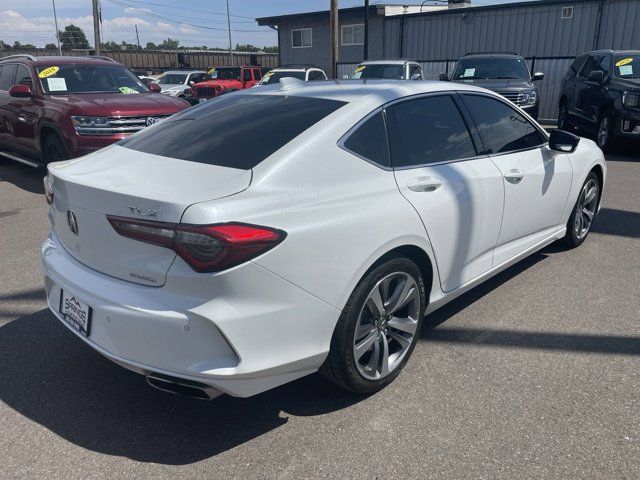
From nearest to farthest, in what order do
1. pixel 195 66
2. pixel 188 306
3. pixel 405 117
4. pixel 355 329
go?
pixel 188 306 < pixel 355 329 < pixel 405 117 < pixel 195 66

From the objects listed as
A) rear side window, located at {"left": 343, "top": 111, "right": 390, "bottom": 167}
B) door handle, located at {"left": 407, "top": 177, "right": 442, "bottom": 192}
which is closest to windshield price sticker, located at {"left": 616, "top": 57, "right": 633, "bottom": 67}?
door handle, located at {"left": 407, "top": 177, "right": 442, "bottom": 192}

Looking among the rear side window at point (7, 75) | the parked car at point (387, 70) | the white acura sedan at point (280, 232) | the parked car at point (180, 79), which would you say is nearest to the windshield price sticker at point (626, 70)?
the parked car at point (387, 70)

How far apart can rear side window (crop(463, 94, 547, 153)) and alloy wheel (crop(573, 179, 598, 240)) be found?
1.06 meters

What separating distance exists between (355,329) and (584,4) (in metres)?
21.2

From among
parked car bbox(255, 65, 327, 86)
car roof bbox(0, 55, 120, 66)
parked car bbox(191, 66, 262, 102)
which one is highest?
car roof bbox(0, 55, 120, 66)

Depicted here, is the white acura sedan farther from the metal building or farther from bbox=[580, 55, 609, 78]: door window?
the metal building

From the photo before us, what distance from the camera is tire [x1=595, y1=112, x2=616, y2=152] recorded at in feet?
34.3

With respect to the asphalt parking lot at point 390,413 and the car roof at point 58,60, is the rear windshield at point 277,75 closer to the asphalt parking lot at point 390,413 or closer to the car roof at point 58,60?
the car roof at point 58,60

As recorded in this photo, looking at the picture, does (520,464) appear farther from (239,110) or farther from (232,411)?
(239,110)

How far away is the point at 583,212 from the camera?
17.7 feet

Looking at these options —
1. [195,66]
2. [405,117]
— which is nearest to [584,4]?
[405,117]

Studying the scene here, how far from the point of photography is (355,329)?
2805 mm

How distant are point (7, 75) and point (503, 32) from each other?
1852cm

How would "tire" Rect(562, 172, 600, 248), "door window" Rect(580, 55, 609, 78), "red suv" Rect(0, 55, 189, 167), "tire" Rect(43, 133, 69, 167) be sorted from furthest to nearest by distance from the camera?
"door window" Rect(580, 55, 609, 78), "tire" Rect(43, 133, 69, 167), "red suv" Rect(0, 55, 189, 167), "tire" Rect(562, 172, 600, 248)
